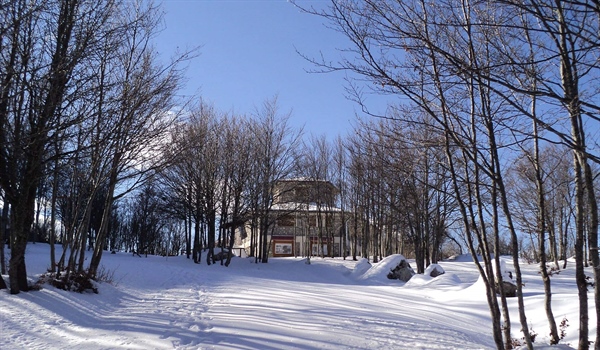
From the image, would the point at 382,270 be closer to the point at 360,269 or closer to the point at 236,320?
the point at 360,269

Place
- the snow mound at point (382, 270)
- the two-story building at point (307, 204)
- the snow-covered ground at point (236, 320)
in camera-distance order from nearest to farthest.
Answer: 1. the snow-covered ground at point (236, 320)
2. the snow mound at point (382, 270)
3. the two-story building at point (307, 204)

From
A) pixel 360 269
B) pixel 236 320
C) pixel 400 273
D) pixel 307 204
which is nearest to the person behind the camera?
pixel 236 320

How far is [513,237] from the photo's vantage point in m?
5.11

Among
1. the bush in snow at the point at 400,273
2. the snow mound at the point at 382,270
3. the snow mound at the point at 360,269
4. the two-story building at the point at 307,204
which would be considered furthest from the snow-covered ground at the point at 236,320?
the two-story building at the point at 307,204

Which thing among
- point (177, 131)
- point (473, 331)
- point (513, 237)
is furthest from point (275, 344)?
point (177, 131)

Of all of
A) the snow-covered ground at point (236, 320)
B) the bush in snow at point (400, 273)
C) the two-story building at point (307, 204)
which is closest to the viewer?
the snow-covered ground at point (236, 320)

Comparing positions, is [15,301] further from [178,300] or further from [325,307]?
[325,307]

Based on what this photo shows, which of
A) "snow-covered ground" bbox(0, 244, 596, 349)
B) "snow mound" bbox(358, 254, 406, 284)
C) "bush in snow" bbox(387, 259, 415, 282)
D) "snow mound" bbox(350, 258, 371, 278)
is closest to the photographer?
"snow-covered ground" bbox(0, 244, 596, 349)

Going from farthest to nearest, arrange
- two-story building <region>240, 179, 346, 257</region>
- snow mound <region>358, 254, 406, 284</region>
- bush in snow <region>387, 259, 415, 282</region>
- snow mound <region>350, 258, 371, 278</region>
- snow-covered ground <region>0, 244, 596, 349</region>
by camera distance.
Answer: two-story building <region>240, 179, 346, 257</region>
snow mound <region>350, 258, 371, 278</region>
bush in snow <region>387, 259, 415, 282</region>
snow mound <region>358, 254, 406, 284</region>
snow-covered ground <region>0, 244, 596, 349</region>

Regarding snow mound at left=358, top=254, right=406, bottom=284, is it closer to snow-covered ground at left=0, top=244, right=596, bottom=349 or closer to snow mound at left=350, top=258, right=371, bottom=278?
snow mound at left=350, top=258, right=371, bottom=278

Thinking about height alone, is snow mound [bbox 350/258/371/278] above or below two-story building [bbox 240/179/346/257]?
below

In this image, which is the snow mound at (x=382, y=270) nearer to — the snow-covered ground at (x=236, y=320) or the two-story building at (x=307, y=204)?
the two-story building at (x=307, y=204)

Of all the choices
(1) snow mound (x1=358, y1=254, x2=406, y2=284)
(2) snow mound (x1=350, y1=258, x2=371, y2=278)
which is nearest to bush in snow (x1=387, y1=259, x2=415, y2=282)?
(1) snow mound (x1=358, y1=254, x2=406, y2=284)

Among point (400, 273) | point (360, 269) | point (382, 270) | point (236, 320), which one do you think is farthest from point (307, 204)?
point (236, 320)
